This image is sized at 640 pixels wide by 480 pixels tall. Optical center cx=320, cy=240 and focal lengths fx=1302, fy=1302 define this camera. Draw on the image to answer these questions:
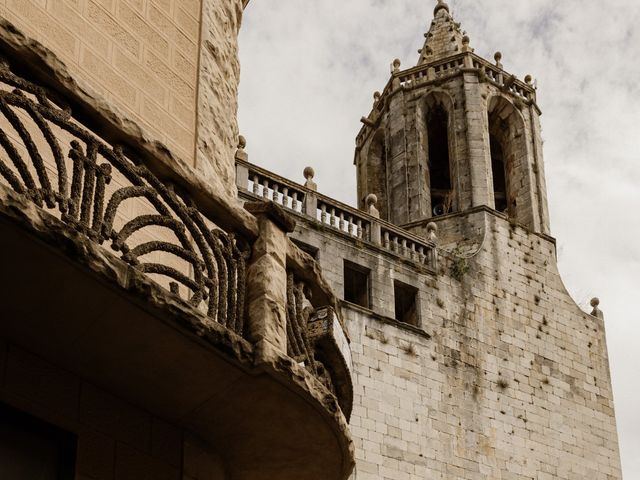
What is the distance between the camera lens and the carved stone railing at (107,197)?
16.0ft

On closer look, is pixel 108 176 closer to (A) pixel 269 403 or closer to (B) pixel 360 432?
(A) pixel 269 403

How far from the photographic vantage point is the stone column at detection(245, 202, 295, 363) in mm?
5617

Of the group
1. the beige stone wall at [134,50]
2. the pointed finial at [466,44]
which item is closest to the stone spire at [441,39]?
the pointed finial at [466,44]

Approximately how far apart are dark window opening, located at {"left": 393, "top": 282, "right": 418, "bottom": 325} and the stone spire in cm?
853

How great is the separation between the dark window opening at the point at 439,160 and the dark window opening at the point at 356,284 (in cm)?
563

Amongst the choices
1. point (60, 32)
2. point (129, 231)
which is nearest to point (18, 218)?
point (129, 231)

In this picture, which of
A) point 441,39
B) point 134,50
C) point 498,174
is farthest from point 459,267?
point 134,50

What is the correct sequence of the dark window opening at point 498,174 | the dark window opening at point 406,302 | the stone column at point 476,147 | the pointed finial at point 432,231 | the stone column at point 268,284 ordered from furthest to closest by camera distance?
the dark window opening at point 498,174
the stone column at point 476,147
the pointed finial at point 432,231
the dark window opening at point 406,302
the stone column at point 268,284

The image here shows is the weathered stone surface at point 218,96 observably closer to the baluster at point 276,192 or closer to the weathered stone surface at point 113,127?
the weathered stone surface at point 113,127

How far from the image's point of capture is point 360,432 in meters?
20.7

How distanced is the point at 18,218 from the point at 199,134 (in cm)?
308

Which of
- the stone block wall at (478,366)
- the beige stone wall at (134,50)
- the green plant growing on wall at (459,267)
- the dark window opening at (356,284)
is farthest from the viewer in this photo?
the green plant growing on wall at (459,267)

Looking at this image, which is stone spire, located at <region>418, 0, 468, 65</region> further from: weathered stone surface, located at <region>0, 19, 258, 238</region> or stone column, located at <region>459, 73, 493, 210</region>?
weathered stone surface, located at <region>0, 19, 258, 238</region>

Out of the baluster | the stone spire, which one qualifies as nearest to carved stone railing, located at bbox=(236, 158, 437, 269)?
the baluster
